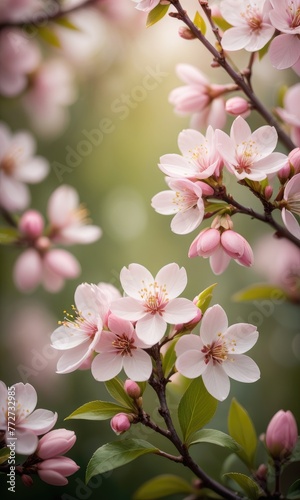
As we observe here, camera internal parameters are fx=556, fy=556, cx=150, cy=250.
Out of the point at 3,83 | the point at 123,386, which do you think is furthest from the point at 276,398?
the point at 3,83

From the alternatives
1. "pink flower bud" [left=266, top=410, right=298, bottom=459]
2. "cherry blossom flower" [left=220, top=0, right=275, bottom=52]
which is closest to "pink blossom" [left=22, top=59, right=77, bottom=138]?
"cherry blossom flower" [left=220, top=0, right=275, bottom=52]

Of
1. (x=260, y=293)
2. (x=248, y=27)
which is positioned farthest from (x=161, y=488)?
(x=248, y=27)

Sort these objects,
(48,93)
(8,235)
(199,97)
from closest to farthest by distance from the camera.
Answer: (199,97) < (8,235) < (48,93)

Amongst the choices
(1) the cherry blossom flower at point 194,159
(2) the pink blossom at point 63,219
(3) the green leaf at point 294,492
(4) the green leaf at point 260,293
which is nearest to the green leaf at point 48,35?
(2) the pink blossom at point 63,219

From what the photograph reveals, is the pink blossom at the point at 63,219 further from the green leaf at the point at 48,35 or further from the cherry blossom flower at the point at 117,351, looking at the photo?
the cherry blossom flower at the point at 117,351

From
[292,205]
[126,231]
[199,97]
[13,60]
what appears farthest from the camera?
[126,231]

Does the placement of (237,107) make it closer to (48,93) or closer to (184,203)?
(184,203)
